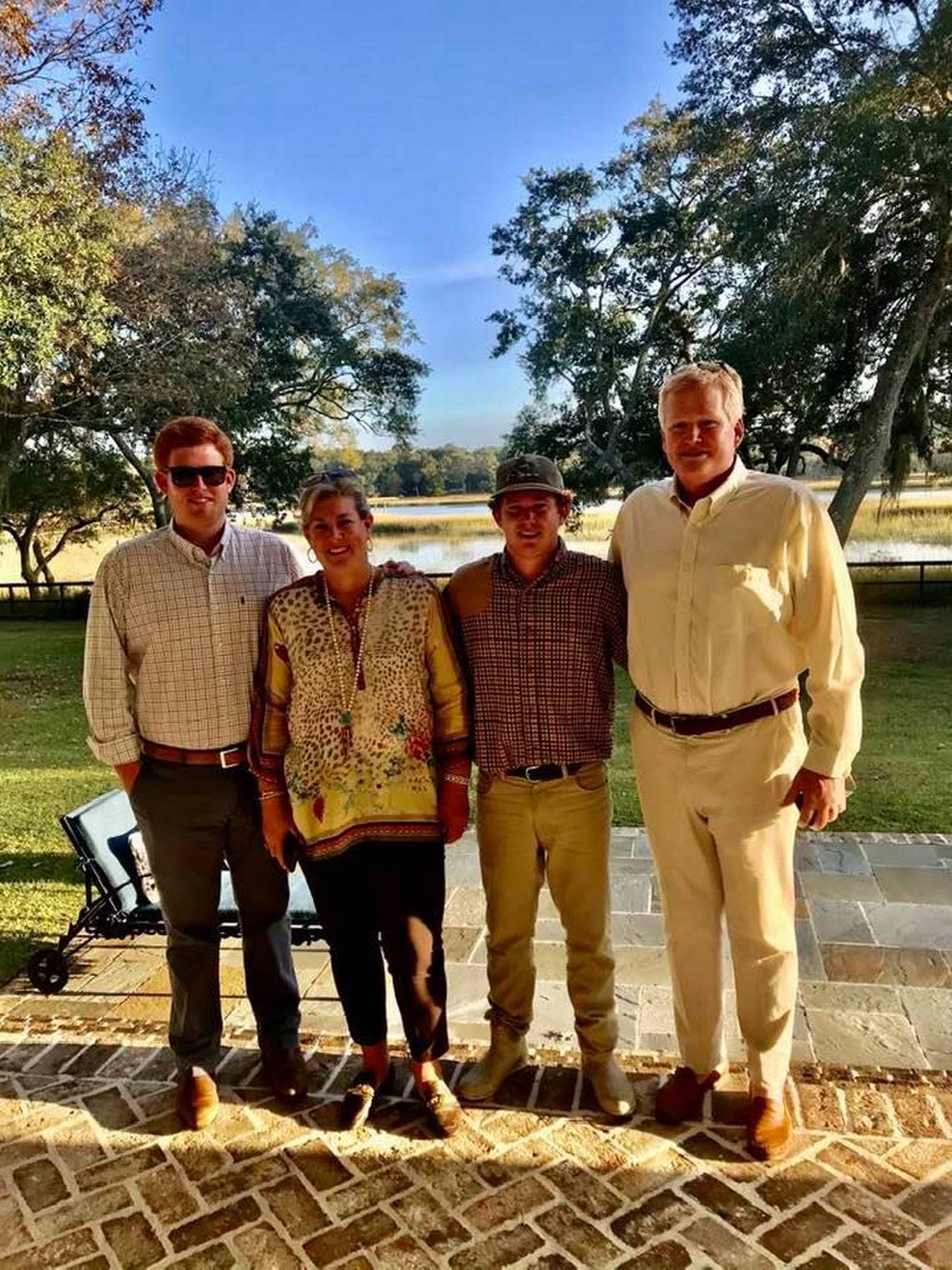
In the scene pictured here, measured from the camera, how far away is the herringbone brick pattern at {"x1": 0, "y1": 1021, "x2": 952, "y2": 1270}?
1.84 metres

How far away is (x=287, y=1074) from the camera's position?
2.37 meters

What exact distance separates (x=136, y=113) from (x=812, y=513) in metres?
10.0

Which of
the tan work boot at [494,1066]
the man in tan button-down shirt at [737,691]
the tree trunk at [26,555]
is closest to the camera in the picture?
the man in tan button-down shirt at [737,691]

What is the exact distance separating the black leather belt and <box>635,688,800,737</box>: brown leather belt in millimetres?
251

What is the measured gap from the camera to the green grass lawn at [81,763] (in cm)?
390

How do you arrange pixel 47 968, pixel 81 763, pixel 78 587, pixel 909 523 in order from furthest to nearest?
pixel 78 587
pixel 909 523
pixel 81 763
pixel 47 968

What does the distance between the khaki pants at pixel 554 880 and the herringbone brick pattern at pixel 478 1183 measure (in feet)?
0.91

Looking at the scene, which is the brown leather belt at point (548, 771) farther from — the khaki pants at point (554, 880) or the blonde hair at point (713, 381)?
the blonde hair at point (713, 381)

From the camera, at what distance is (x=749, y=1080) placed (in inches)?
86.6

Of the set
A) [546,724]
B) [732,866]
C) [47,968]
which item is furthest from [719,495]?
[47,968]

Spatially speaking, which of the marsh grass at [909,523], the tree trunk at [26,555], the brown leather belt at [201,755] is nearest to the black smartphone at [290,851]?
the brown leather belt at [201,755]

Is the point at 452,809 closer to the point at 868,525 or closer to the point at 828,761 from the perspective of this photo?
the point at 828,761

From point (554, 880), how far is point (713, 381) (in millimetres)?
1245

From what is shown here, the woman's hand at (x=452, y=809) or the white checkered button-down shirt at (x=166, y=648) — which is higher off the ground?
the white checkered button-down shirt at (x=166, y=648)
